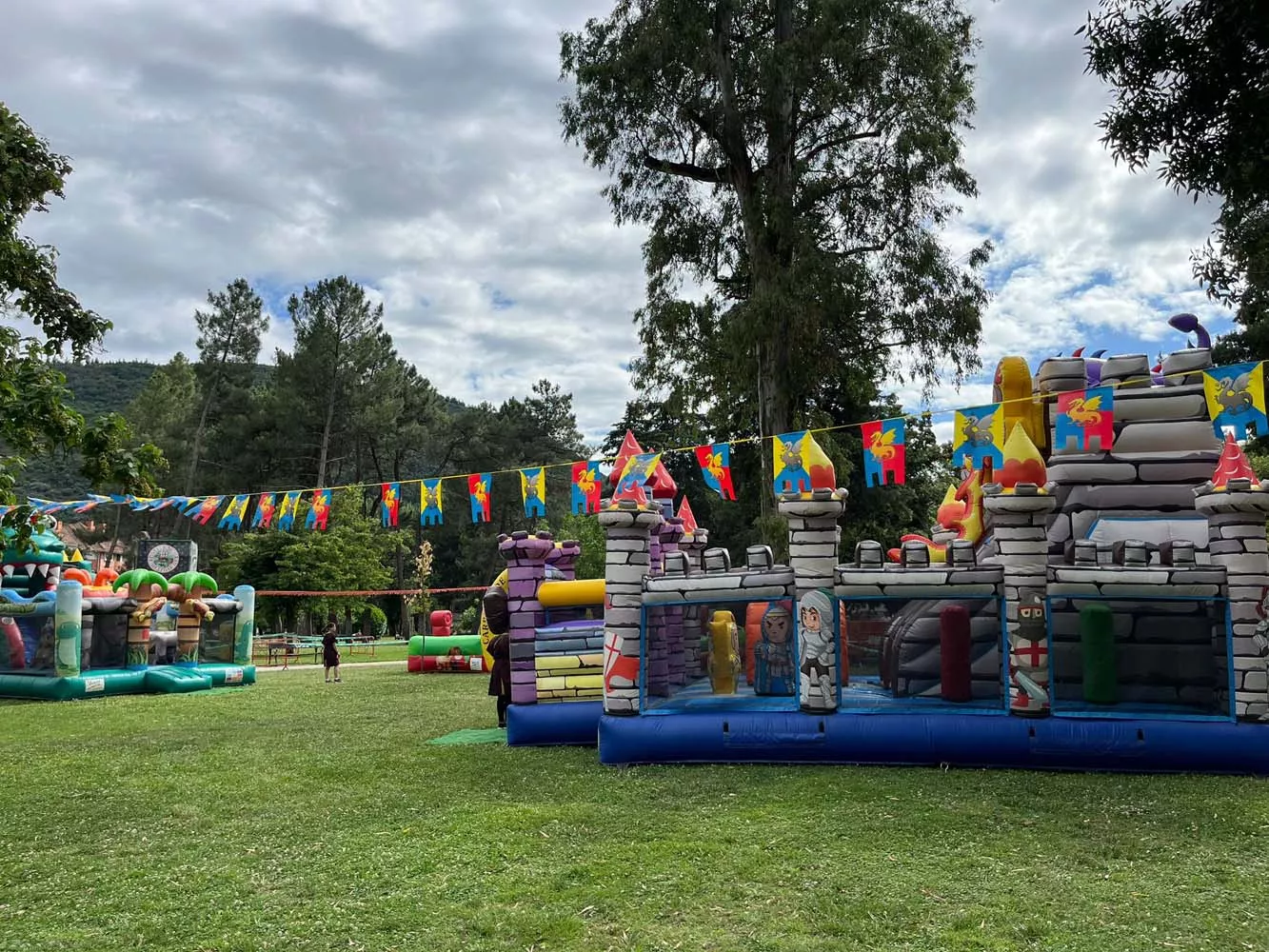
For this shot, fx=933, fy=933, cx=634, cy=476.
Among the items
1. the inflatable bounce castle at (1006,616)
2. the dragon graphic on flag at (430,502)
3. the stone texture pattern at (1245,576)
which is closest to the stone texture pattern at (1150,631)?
the inflatable bounce castle at (1006,616)

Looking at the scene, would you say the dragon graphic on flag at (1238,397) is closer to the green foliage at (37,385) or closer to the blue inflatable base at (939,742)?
the blue inflatable base at (939,742)

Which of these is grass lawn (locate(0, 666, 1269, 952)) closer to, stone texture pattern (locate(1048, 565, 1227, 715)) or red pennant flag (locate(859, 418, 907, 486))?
stone texture pattern (locate(1048, 565, 1227, 715))

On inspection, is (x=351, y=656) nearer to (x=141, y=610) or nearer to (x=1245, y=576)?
(x=141, y=610)

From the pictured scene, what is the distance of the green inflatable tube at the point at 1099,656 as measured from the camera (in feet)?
33.4

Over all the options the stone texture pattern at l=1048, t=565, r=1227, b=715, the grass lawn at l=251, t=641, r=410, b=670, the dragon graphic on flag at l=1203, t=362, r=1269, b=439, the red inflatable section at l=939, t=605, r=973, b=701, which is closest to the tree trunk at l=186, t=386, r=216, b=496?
the grass lawn at l=251, t=641, r=410, b=670

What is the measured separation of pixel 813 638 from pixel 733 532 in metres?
27.3

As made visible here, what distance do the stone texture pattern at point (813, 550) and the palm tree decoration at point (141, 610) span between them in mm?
16075

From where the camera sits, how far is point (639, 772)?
9906mm

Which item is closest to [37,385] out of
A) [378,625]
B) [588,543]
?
[588,543]

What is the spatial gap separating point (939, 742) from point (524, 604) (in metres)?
5.37

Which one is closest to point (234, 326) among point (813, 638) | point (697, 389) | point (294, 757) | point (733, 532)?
point (733, 532)

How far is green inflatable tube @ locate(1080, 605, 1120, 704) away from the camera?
10195 millimetres

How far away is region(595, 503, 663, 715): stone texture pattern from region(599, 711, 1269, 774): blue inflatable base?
0.33 m

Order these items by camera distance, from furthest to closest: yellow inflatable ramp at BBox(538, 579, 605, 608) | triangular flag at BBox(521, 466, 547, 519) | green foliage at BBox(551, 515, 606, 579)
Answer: green foliage at BBox(551, 515, 606, 579) → triangular flag at BBox(521, 466, 547, 519) → yellow inflatable ramp at BBox(538, 579, 605, 608)
